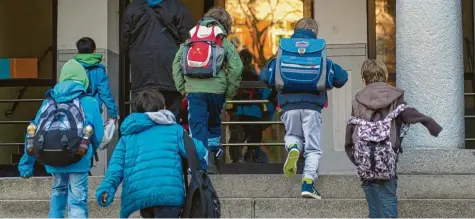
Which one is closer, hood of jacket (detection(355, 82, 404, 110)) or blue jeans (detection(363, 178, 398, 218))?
blue jeans (detection(363, 178, 398, 218))

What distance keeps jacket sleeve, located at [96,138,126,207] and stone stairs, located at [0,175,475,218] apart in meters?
2.15

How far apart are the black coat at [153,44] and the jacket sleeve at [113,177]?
295cm

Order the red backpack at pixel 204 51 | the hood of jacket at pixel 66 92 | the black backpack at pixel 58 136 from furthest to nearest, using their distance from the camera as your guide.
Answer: the red backpack at pixel 204 51 → the hood of jacket at pixel 66 92 → the black backpack at pixel 58 136

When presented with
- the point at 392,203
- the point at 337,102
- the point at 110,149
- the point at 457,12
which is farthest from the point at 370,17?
the point at 392,203

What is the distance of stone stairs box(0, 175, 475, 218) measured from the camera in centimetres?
838

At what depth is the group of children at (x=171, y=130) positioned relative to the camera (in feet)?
20.9

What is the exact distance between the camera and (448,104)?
9.07m

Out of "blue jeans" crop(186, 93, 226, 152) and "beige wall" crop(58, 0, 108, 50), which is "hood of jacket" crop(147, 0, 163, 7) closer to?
"blue jeans" crop(186, 93, 226, 152)

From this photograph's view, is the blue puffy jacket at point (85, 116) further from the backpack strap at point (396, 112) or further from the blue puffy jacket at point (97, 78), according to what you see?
the backpack strap at point (396, 112)

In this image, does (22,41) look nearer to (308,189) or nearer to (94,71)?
(94,71)

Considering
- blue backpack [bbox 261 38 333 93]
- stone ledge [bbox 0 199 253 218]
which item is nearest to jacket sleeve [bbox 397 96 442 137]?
blue backpack [bbox 261 38 333 93]

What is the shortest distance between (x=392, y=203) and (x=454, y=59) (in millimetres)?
2447

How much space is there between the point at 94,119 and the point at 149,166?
4.39 feet

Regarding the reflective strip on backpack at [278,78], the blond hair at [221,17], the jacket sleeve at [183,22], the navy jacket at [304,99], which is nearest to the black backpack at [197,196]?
the reflective strip on backpack at [278,78]
